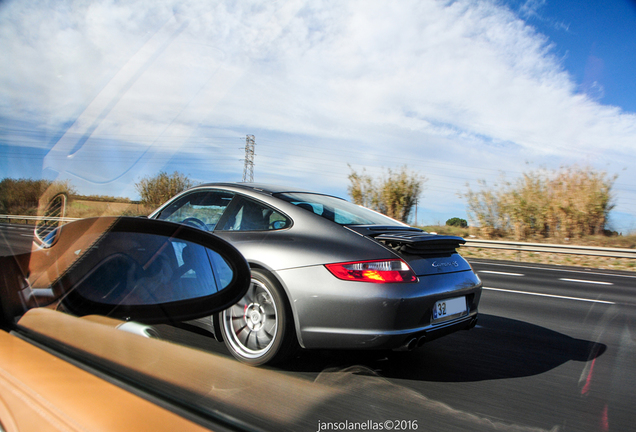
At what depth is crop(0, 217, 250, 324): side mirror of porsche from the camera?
1.48 metres

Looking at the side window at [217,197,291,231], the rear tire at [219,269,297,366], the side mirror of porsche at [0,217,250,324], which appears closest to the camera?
the side mirror of porsche at [0,217,250,324]

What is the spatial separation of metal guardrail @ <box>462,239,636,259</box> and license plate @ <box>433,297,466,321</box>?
37.6ft

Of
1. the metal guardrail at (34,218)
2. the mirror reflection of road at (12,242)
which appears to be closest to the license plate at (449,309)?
the metal guardrail at (34,218)

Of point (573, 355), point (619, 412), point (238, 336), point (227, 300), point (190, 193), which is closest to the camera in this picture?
point (227, 300)

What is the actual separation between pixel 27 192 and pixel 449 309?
256 centimetres

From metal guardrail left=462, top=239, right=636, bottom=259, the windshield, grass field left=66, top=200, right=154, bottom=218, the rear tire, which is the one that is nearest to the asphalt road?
the rear tire

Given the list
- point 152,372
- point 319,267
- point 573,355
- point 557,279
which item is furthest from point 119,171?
point 557,279

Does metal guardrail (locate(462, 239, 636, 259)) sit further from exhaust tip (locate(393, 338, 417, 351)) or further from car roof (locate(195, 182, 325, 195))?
exhaust tip (locate(393, 338, 417, 351))

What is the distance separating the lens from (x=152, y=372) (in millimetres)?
1589

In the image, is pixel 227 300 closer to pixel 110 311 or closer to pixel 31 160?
pixel 110 311

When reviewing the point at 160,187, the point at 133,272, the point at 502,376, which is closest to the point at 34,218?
the point at 133,272

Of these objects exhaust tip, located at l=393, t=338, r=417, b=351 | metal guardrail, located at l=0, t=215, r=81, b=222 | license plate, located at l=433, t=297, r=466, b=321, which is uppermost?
metal guardrail, located at l=0, t=215, r=81, b=222

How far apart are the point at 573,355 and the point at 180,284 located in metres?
3.45

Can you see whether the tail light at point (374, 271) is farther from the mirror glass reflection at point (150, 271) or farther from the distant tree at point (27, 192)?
the distant tree at point (27, 192)
